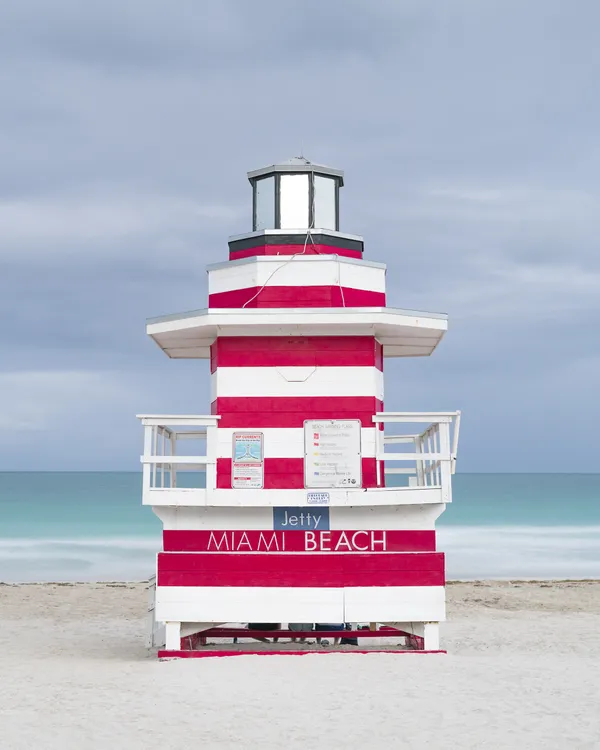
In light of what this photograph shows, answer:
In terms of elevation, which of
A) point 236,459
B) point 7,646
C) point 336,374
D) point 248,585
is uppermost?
point 336,374

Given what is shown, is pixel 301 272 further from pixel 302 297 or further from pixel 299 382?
pixel 299 382

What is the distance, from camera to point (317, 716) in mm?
6863

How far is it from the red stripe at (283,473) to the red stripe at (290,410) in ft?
1.14

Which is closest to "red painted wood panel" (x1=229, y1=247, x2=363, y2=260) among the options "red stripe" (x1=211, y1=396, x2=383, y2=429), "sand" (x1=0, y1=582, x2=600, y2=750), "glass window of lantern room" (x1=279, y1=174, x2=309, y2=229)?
"glass window of lantern room" (x1=279, y1=174, x2=309, y2=229)

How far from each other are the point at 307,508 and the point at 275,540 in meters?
0.43

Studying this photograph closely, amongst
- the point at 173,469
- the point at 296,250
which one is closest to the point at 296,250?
the point at 296,250

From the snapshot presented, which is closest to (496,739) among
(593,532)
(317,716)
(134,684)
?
(317,716)

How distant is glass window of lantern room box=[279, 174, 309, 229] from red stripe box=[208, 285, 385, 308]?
901 mm

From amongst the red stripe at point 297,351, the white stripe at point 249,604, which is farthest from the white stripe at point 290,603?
the red stripe at point 297,351

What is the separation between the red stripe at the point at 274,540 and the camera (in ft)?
30.3

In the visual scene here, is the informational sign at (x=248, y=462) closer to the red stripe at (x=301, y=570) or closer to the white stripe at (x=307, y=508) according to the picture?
the white stripe at (x=307, y=508)

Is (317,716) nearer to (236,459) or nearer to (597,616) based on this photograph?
(236,459)

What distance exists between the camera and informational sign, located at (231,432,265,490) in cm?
930

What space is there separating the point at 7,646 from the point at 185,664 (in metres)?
3.33
